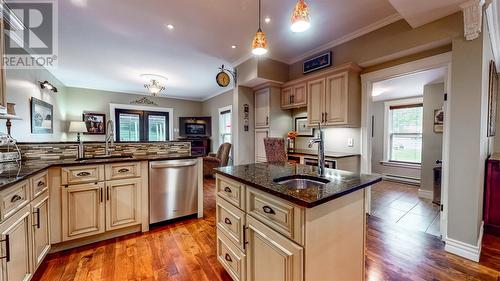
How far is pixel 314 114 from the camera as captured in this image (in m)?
3.40

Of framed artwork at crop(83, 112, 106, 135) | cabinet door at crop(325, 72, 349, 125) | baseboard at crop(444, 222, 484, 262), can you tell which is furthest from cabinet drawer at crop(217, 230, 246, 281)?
framed artwork at crop(83, 112, 106, 135)

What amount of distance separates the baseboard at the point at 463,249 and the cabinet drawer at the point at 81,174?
378cm

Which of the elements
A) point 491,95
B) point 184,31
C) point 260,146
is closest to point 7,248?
point 184,31

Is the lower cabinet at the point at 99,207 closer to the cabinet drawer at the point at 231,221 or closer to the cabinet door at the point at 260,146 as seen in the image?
the cabinet drawer at the point at 231,221

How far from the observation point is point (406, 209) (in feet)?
10.5

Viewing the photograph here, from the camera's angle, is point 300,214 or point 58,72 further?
point 58,72

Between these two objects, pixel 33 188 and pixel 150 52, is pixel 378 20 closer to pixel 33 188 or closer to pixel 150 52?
pixel 150 52

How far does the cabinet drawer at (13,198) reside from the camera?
131 centimetres

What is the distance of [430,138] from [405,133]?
53.8 inches

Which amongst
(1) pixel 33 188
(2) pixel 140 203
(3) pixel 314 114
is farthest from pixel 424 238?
(1) pixel 33 188

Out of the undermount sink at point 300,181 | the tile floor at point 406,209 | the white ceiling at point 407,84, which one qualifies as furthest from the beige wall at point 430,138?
the undermount sink at point 300,181

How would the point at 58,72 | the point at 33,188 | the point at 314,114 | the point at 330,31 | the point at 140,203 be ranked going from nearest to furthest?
the point at 33,188
the point at 140,203
the point at 330,31
the point at 314,114
the point at 58,72

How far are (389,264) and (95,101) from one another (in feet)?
25.5

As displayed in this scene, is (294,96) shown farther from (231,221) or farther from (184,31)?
(231,221)
